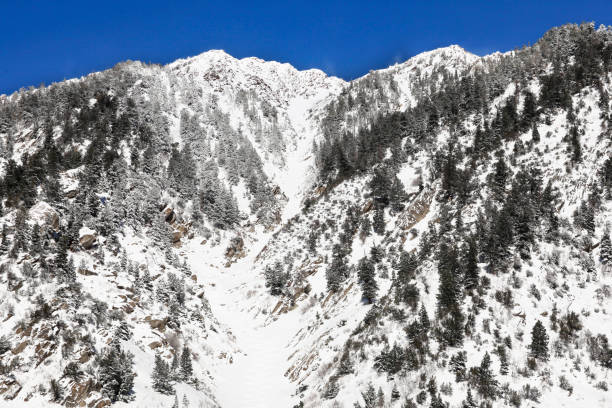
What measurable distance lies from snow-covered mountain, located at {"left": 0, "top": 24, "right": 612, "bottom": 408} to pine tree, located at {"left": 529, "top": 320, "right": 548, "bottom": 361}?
2.7 inches

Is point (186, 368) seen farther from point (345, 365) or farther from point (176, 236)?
point (176, 236)

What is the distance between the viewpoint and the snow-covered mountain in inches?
718

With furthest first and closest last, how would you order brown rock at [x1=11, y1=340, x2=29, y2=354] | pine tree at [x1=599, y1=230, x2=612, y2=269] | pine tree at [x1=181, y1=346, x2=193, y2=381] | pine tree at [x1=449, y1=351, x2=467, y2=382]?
1. pine tree at [x1=181, y1=346, x2=193, y2=381]
2. pine tree at [x1=599, y1=230, x2=612, y2=269]
3. brown rock at [x1=11, y1=340, x2=29, y2=354]
4. pine tree at [x1=449, y1=351, x2=467, y2=382]

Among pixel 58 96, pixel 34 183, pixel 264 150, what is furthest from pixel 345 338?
pixel 264 150

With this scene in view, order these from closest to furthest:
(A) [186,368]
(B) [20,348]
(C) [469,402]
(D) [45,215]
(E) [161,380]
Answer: (C) [469,402] < (B) [20,348] < (E) [161,380] < (A) [186,368] < (D) [45,215]

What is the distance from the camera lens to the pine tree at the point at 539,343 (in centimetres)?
1675

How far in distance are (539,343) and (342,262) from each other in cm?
2096

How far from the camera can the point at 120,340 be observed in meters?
21.8

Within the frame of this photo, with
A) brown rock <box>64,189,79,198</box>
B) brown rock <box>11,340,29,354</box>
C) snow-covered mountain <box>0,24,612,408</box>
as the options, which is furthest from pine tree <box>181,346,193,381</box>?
brown rock <box>64,189,79,198</box>

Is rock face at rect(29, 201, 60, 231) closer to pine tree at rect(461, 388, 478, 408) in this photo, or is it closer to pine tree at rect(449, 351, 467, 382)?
pine tree at rect(449, 351, 467, 382)

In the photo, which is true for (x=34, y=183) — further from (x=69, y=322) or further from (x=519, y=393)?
(x=519, y=393)

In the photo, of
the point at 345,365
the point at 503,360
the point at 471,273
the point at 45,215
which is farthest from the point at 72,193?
the point at 503,360

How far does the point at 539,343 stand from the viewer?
1695 centimetres

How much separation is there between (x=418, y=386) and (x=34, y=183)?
35.6 m
